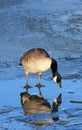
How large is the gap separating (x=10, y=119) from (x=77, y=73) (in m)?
3.21

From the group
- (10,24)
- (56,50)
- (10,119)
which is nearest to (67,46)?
(56,50)

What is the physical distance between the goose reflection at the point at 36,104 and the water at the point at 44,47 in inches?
3.5

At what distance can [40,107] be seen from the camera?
24.0 feet

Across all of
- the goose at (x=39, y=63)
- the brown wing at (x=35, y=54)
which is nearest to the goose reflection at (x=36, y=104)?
the goose at (x=39, y=63)

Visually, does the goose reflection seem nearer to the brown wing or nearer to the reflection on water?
the reflection on water

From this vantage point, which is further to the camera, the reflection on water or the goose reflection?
the goose reflection

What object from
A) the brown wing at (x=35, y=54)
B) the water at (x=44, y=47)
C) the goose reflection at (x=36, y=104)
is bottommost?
the water at (x=44, y=47)

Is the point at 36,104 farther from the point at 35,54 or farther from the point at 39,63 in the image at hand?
the point at 35,54

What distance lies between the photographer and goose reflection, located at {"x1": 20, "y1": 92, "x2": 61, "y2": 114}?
23.3 ft

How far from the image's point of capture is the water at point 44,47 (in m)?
6.83

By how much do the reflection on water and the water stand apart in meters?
0.07

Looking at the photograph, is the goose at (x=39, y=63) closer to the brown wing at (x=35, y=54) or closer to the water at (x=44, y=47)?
the brown wing at (x=35, y=54)

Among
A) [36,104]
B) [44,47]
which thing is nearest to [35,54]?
[36,104]

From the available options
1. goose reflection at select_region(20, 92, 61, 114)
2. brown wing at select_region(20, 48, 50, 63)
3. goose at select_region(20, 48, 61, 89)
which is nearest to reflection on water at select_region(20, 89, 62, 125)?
goose reflection at select_region(20, 92, 61, 114)
